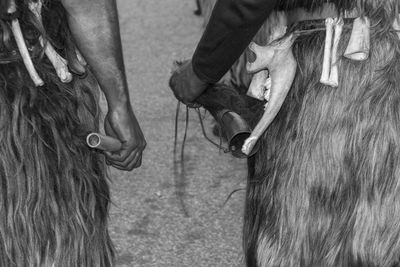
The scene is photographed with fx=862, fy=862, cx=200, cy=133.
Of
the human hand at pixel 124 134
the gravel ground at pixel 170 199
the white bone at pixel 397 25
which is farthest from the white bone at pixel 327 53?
the gravel ground at pixel 170 199

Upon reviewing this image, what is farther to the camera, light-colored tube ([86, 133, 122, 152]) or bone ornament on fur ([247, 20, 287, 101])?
bone ornament on fur ([247, 20, 287, 101])

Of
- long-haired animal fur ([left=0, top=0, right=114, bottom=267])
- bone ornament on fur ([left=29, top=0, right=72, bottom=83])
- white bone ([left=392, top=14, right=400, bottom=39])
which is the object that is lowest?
long-haired animal fur ([left=0, top=0, right=114, bottom=267])

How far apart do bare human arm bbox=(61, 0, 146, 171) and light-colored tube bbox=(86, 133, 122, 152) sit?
0.08ft

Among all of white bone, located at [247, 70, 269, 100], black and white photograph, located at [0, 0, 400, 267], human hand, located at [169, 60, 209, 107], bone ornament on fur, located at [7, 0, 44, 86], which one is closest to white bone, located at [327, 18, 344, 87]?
black and white photograph, located at [0, 0, 400, 267]

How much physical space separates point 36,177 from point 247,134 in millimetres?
585

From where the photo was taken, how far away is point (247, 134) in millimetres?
2383

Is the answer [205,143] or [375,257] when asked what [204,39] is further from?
[205,143]

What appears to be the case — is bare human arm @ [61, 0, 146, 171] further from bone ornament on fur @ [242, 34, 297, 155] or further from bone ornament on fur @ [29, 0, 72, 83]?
bone ornament on fur @ [242, 34, 297, 155]

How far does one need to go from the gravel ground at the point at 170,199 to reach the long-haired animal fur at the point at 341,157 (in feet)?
4.99

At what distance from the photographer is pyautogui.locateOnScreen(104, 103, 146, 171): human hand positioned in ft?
7.57

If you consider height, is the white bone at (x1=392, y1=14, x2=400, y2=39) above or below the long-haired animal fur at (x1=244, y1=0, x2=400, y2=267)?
above

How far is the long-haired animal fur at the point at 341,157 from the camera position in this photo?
2.24 m

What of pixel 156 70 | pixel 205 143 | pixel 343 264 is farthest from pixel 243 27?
pixel 156 70

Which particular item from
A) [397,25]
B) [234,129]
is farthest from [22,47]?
[397,25]
